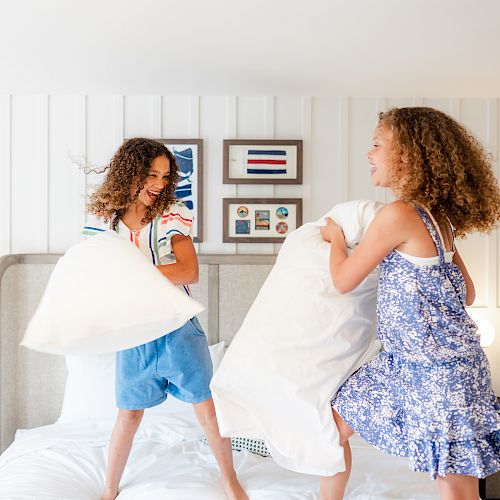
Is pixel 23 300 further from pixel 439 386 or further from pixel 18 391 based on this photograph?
pixel 439 386

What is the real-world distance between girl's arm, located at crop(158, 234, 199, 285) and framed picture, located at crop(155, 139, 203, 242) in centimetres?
106

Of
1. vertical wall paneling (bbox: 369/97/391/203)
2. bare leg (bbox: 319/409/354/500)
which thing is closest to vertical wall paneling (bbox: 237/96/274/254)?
vertical wall paneling (bbox: 369/97/391/203)

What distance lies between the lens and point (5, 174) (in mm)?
3098

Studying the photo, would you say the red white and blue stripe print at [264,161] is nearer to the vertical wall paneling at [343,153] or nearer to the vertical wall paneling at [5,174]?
the vertical wall paneling at [343,153]

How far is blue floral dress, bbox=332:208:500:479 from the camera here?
1.53 m

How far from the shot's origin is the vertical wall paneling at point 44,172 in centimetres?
310

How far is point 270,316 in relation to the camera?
1761mm

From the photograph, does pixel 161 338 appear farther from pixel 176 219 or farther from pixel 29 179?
pixel 29 179

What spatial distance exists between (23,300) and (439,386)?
2.26 metres

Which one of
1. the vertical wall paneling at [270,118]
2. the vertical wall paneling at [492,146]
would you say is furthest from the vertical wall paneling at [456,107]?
the vertical wall paneling at [270,118]

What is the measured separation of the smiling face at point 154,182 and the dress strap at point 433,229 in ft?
2.89

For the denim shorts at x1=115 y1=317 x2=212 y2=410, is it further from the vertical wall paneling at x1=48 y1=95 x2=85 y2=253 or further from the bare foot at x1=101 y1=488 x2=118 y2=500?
the vertical wall paneling at x1=48 y1=95 x2=85 y2=253

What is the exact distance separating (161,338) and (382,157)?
0.94 meters

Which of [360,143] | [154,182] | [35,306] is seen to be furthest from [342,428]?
[35,306]
